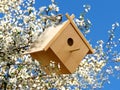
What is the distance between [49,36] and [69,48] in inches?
13.6

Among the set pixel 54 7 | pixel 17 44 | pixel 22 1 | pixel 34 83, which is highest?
pixel 22 1

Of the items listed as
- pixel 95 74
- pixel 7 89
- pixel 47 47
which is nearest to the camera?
pixel 47 47

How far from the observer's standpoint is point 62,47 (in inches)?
273

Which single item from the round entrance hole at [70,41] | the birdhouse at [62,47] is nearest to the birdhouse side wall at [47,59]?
the birdhouse at [62,47]

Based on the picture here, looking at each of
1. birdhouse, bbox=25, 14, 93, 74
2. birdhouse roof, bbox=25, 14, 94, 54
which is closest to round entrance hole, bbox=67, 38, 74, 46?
birdhouse, bbox=25, 14, 93, 74

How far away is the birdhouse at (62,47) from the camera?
679cm

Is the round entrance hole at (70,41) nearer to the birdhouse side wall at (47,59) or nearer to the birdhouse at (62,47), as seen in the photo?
the birdhouse at (62,47)

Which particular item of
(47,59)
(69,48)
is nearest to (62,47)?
(69,48)

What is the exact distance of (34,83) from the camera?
23.2 feet

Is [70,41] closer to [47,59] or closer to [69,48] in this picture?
[69,48]

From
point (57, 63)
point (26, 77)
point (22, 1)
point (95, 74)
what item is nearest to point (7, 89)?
point (26, 77)

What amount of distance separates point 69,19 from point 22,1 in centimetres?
160

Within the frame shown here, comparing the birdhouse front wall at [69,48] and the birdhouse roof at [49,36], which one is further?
the birdhouse front wall at [69,48]

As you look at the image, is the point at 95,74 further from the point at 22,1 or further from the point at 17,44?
the point at 17,44
